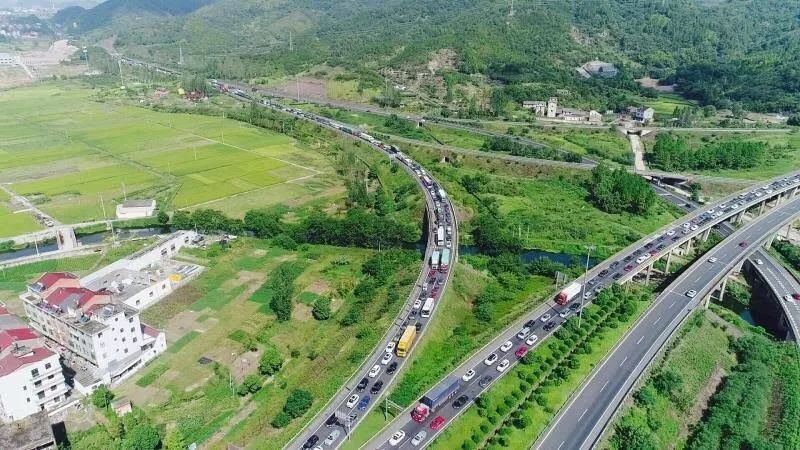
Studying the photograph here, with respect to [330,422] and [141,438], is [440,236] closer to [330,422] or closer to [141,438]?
[330,422]

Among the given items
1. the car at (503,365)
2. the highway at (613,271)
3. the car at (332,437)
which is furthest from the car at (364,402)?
the car at (503,365)

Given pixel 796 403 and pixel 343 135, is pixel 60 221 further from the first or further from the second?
pixel 796 403

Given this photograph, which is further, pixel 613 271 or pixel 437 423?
pixel 613 271

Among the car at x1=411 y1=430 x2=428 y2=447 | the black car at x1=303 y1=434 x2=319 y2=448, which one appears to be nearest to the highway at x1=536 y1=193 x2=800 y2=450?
the car at x1=411 y1=430 x2=428 y2=447

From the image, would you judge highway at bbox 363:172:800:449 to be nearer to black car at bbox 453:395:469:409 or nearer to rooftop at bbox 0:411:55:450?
black car at bbox 453:395:469:409

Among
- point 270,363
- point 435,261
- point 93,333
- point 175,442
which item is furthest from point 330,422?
point 435,261

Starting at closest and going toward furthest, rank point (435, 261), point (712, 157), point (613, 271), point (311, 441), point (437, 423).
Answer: point (311, 441) < point (437, 423) < point (435, 261) < point (613, 271) < point (712, 157)

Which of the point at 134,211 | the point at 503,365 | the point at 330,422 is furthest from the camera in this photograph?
the point at 134,211

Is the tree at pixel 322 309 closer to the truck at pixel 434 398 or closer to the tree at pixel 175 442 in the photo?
the truck at pixel 434 398

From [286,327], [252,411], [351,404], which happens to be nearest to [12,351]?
[252,411]
